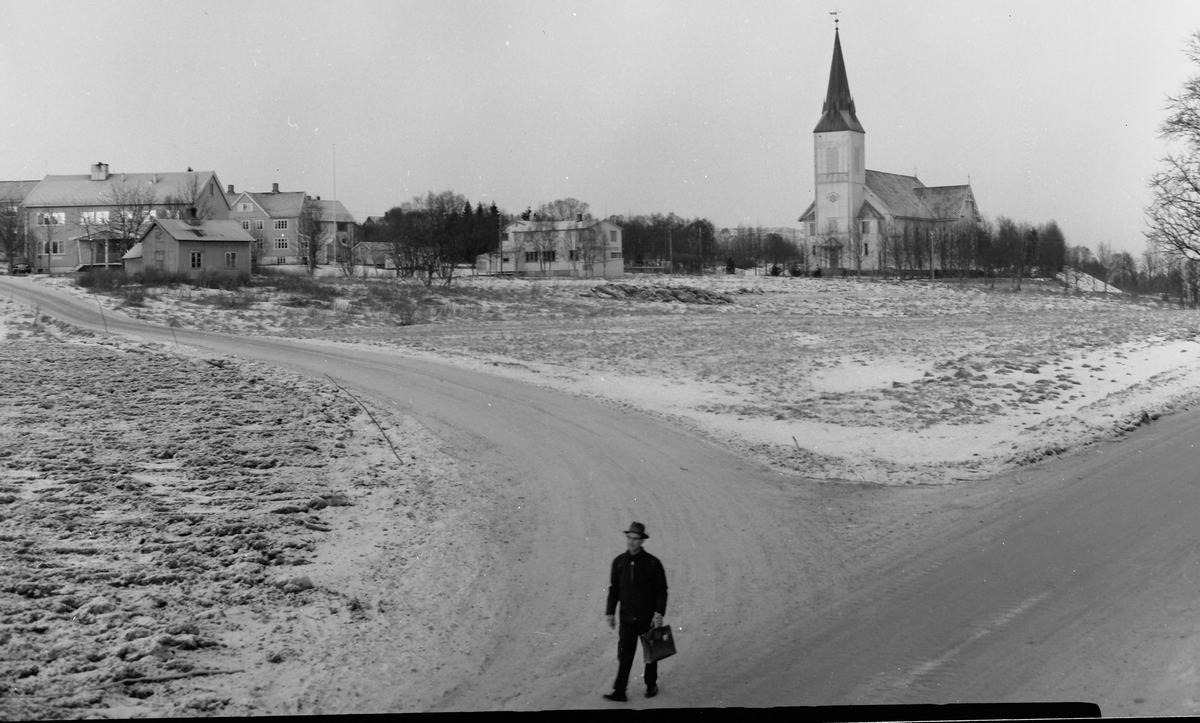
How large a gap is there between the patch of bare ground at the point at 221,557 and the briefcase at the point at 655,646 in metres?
1.61

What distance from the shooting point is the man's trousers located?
658cm

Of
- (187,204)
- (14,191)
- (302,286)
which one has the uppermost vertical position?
(187,204)

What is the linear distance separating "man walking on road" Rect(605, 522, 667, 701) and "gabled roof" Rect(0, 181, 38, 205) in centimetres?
4202

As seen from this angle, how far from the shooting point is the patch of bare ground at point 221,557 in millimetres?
6965

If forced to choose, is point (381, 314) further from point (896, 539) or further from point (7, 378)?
point (896, 539)

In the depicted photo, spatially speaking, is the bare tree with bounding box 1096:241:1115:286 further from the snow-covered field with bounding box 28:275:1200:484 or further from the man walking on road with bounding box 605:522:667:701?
the man walking on road with bounding box 605:522:667:701

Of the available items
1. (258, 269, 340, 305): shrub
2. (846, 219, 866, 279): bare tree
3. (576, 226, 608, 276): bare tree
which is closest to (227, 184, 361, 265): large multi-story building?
(258, 269, 340, 305): shrub

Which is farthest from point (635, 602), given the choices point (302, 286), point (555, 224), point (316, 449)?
point (302, 286)

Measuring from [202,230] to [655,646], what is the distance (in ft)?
163

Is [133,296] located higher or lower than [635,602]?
higher

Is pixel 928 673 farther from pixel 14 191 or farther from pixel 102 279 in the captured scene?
pixel 14 191

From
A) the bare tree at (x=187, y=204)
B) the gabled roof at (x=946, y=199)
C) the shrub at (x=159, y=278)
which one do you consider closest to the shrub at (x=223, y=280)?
the shrub at (x=159, y=278)

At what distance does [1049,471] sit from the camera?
1519 cm

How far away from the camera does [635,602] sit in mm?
6605
